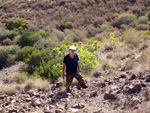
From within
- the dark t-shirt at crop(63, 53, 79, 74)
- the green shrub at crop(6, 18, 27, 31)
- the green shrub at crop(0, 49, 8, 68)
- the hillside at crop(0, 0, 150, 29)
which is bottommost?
the dark t-shirt at crop(63, 53, 79, 74)

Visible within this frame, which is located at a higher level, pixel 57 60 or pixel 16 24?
pixel 16 24

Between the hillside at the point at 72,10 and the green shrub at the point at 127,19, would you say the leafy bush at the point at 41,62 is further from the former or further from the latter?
the green shrub at the point at 127,19

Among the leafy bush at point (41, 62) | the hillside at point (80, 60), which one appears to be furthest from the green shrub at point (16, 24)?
the leafy bush at point (41, 62)

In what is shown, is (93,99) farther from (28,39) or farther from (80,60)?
(28,39)

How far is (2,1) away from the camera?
36406 mm

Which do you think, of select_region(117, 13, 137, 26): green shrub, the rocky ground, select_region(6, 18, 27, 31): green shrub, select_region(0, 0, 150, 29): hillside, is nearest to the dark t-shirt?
the rocky ground

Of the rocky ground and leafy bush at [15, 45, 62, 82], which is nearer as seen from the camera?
the rocky ground

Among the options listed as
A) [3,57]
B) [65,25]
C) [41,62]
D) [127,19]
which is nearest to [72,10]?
[65,25]

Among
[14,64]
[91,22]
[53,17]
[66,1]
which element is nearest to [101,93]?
[14,64]

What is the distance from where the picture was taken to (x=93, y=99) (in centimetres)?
505

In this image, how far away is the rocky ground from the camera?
13.6 feet

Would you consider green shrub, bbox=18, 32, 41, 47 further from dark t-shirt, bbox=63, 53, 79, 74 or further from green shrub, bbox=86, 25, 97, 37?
dark t-shirt, bbox=63, 53, 79, 74

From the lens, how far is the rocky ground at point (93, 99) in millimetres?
4141

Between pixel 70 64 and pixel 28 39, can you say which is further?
pixel 28 39
